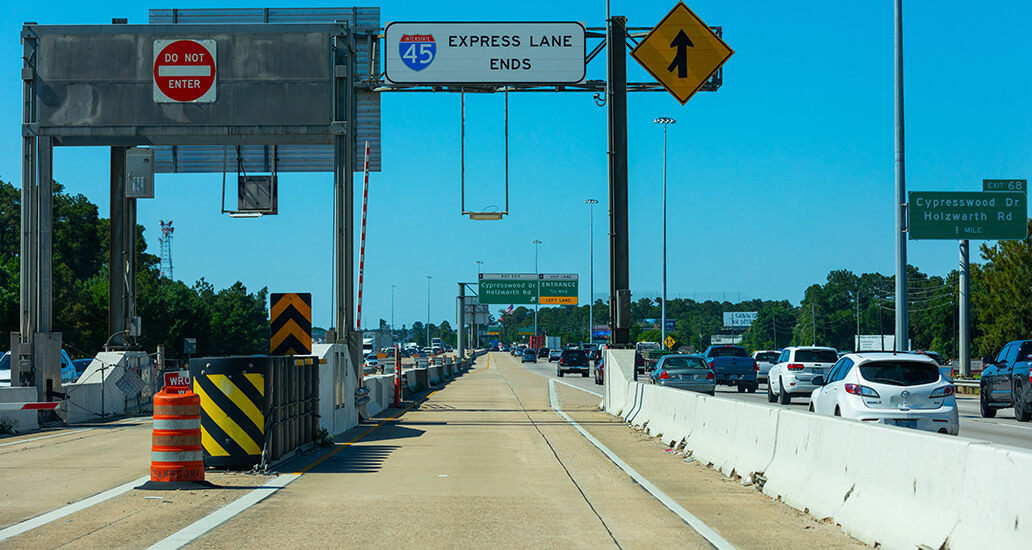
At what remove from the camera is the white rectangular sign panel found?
23562mm

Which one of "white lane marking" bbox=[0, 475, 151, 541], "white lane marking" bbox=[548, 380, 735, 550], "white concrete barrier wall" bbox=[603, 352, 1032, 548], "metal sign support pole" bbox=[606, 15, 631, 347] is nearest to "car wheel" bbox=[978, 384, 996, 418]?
"metal sign support pole" bbox=[606, 15, 631, 347]

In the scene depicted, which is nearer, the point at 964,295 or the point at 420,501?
the point at 420,501

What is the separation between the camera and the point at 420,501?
10680 mm

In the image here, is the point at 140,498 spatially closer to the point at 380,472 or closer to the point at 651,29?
the point at 380,472

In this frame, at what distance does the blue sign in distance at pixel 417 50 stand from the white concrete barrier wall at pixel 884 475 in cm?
1252

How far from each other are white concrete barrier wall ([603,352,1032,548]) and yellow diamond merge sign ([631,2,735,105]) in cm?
1159

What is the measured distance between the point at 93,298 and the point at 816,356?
51.7 m

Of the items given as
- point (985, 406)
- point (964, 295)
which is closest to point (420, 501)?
point (985, 406)

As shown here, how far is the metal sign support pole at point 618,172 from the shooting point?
2583 cm

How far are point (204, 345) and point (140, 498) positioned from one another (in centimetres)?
7368

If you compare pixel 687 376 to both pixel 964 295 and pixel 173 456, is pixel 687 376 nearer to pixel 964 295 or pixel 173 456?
pixel 964 295

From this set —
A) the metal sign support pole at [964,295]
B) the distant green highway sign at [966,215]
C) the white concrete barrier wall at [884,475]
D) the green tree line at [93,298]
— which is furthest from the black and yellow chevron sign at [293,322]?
the green tree line at [93,298]

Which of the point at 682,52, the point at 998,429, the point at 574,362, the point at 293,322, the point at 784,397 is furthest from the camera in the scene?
the point at 574,362

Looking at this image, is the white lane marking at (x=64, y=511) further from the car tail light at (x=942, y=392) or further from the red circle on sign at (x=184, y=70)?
the red circle on sign at (x=184, y=70)
